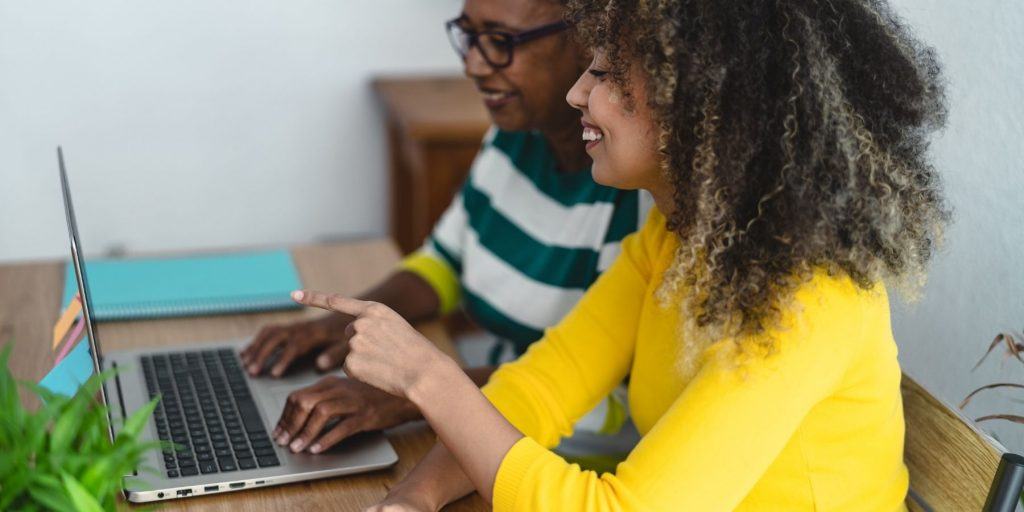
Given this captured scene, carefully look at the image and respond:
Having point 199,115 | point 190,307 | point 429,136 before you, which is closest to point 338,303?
point 190,307

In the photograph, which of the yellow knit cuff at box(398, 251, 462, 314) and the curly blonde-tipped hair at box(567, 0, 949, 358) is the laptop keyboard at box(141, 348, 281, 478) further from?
the curly blonde-tipped hair at box(567, 0, 949, 358)

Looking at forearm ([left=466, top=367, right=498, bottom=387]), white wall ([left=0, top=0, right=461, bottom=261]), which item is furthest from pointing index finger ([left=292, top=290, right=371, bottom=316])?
white wall ([left=0, top=0, right=461, bottom=261])

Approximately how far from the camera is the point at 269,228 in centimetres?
267

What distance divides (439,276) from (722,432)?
815mm

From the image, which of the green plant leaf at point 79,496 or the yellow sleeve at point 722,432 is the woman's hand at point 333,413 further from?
the green plant leaf at point 79,496

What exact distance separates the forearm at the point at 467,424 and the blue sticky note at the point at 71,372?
290 mm

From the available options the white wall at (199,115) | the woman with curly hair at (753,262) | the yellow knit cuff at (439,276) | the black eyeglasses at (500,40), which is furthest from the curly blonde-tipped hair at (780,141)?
the white wall at (199,115)

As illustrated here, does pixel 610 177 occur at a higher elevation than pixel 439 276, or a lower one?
higher

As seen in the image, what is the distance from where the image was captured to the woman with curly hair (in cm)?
89

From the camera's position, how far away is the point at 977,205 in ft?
3.61

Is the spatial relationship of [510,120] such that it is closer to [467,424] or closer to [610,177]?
[610,177]

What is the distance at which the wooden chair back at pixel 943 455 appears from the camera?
0.96 metres

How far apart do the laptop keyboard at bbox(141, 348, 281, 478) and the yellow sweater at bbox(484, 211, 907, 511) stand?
26 centimetres

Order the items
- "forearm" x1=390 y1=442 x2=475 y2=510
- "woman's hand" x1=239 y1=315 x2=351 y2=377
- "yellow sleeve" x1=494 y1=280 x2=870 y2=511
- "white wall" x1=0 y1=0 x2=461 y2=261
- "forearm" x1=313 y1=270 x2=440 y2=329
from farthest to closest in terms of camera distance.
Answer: "white wall" x1=0 y1=0 x2=461 y2=261
"forearm" x1=313 y1=270 x2=440 y2=329
"woman's hand" x1=239 y1=315 x2=351 y2=377
"forearm" x1=390 y1=442 x2=475 y2=510
"yellow sleeve" x1=494 y1=280 x2=870 y2=511
